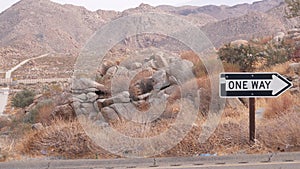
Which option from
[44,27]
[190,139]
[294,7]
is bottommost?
[190,139]

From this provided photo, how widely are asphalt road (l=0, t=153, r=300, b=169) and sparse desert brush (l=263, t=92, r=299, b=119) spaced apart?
2.53 m

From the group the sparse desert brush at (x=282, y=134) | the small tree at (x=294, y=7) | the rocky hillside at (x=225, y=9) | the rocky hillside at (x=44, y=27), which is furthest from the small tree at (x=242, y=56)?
the rocky hillside at (x=225, y=9)

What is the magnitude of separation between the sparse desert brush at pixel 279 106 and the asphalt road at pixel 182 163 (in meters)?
2.53

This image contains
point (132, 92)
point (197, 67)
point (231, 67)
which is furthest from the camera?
point (231, 67)

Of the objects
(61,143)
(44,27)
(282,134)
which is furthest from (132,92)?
(44,27)

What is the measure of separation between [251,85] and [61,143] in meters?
3.42

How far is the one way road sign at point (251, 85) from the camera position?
7984 millimetres

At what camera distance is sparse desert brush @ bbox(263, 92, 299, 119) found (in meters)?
9.80

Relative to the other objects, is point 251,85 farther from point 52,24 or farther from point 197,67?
point 52,24

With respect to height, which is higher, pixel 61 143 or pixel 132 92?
pixel 132 92

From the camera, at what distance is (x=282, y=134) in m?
8.02

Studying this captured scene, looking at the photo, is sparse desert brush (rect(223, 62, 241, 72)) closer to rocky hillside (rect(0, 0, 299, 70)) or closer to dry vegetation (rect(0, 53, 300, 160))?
dry vegetation (rect(0, 53, 300, 160))

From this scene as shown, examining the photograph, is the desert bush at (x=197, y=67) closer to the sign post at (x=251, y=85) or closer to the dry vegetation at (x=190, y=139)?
the dry vegetation at (x=190, y=139)

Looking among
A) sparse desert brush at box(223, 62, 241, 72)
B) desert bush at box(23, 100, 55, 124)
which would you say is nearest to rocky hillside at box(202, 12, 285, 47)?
sparse desert brush at box(223, 62, 241, 72)
